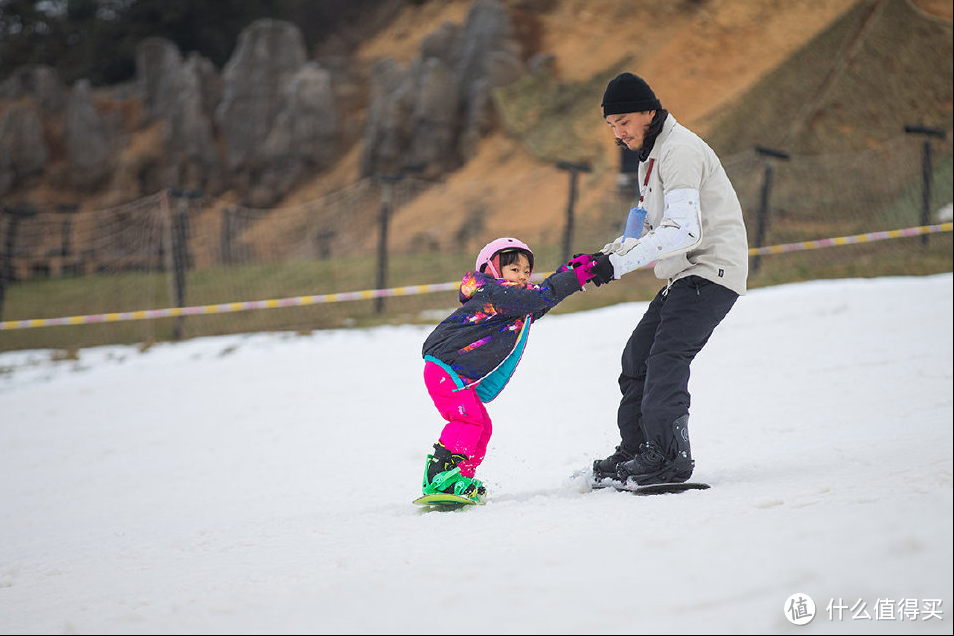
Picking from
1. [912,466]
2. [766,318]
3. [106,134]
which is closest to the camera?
[912,466]

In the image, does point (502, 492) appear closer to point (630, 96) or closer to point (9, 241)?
point (630, 96)

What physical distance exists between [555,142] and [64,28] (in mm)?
32437

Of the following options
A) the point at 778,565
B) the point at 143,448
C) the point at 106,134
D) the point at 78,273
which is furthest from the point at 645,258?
the point at 106,134

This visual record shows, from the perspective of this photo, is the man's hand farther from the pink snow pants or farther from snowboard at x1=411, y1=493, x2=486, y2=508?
snowboard at x1=411, y1=493, x2=486, y2=508

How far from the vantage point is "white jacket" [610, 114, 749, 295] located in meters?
4.01

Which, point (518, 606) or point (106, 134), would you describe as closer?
point (518, 606)

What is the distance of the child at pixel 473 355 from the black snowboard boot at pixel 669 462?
28.5 inches

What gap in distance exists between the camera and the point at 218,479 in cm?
600

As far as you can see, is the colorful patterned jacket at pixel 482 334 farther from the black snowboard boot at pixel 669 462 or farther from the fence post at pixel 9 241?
the fence post at pixel 9 241

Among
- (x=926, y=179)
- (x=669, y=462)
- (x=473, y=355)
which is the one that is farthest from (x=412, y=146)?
(x=669, y=462)

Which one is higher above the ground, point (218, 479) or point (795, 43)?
point (795, 43)

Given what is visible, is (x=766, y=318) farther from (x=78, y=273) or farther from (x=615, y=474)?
(x=78, y=273)

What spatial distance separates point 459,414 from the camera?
4.34 meters

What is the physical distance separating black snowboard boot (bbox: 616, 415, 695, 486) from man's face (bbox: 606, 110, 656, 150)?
4.10 feet
